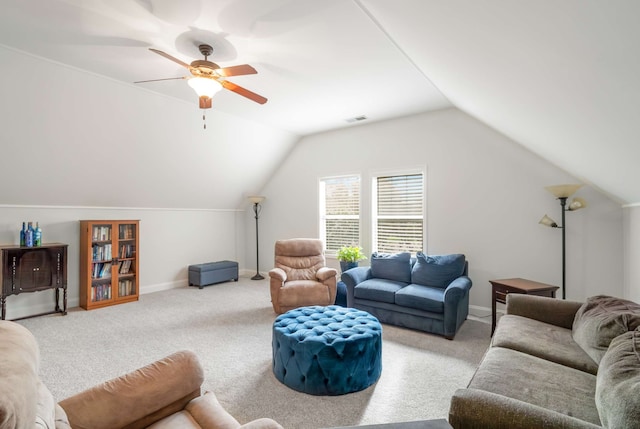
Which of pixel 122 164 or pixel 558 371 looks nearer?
pixel 558 371

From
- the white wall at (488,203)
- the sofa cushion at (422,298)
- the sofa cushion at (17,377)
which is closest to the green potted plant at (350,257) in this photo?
the white wall at (488,203)

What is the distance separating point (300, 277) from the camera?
Result: 4.73 metres

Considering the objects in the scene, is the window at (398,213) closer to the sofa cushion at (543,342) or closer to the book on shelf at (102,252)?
the sofa cushion at (543,342)

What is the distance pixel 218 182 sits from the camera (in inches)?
241

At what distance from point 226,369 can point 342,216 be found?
357 centimetres

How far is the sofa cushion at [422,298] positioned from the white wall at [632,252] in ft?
5.80

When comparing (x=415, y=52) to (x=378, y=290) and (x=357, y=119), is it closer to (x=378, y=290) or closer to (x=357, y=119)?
(x=357, y=119)

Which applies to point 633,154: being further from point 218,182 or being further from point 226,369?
point 218,182

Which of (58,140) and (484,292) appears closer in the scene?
(58,140)

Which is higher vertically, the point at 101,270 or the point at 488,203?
the point at 488,203

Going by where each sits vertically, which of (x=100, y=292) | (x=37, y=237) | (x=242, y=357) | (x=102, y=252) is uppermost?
(x=37, y=237)

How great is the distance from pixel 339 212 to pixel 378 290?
2235 mm

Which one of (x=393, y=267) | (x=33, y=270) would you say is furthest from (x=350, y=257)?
(x=33, y=270)

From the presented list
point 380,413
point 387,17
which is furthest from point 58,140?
point 380,413
